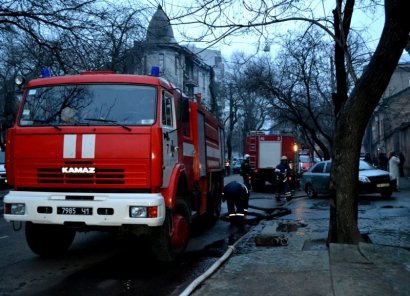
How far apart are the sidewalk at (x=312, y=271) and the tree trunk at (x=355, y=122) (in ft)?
1.64

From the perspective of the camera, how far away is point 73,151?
720 cm

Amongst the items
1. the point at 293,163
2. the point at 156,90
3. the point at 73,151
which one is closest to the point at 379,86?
the point at 156,90

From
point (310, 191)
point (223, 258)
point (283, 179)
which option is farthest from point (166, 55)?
point (223, 258)

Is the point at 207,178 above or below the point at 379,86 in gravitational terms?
below

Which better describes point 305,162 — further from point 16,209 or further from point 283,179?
point 16,209

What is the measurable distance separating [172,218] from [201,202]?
2526 mm

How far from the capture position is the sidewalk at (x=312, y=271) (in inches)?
230

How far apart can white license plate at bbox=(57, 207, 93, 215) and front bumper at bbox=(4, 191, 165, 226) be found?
28mm

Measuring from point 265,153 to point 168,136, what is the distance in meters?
20.6

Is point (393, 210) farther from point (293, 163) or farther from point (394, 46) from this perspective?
point (293, 163)

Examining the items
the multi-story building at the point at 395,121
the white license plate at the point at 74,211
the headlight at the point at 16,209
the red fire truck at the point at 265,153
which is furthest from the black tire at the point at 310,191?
the headlight at the point at 16,209

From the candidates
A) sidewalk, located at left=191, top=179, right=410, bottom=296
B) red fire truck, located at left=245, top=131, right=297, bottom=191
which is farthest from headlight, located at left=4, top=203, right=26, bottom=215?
red fire truck, located at left=245, top=131, right=297, bottom=191

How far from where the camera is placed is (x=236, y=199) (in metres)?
13.0

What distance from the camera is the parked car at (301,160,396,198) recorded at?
60.3 feet
